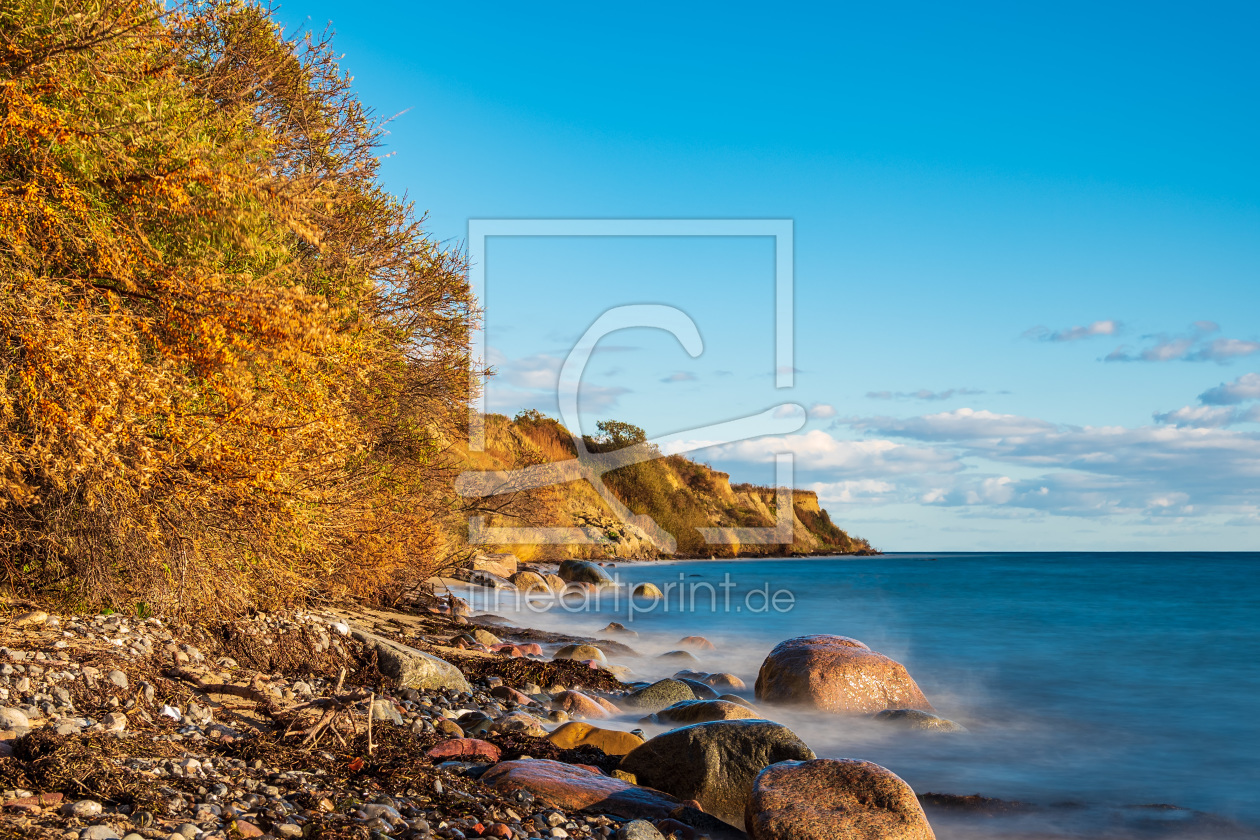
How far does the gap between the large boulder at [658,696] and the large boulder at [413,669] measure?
2.49m

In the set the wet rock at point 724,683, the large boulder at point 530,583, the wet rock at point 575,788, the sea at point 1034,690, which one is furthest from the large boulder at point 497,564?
the wet rock at point 575,788

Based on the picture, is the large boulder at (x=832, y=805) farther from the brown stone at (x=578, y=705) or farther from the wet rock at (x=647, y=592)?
the wet rock at (x=647, y=592)

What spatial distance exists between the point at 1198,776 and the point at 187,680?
40.1ft

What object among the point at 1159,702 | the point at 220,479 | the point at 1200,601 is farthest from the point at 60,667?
the point at 1200,601

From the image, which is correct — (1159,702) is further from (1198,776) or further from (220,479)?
(220,479)

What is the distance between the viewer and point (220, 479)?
829 cm

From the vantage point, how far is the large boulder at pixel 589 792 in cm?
696

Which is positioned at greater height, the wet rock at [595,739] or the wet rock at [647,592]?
the wet rock at [595,739]

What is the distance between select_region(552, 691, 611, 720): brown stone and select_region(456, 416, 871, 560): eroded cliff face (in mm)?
15471

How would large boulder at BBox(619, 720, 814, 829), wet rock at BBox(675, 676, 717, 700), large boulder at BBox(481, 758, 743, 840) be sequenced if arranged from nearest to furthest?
large boulder at BBox(481, 758, 743, 840)
large boulder at BBox(619, 720, 814, 829)
wet rock at BBox(675, 676, 717, 700)

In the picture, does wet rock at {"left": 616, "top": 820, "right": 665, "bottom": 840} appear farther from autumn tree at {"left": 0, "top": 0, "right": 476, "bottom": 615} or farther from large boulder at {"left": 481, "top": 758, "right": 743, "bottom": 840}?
autumn tree at {"left": 0, "top": 0, "right": 476, "bottom": 615}

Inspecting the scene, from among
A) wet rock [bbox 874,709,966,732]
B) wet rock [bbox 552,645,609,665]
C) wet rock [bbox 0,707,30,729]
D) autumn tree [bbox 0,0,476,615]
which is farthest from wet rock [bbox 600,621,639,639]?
wet rock [bbox 0,707,30,729]

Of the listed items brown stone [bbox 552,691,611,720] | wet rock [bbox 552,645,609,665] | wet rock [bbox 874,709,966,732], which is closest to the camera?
brown stone [bbox 552,691,611,720]

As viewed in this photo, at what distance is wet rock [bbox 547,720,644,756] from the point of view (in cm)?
916
